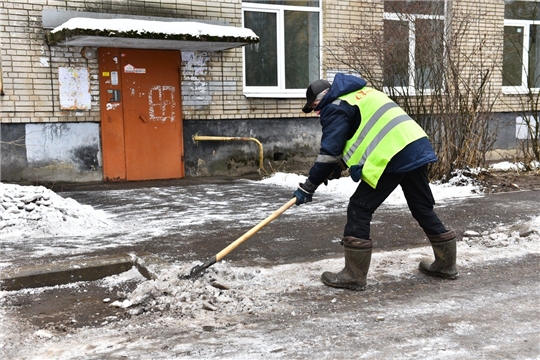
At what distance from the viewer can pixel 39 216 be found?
19.0ft

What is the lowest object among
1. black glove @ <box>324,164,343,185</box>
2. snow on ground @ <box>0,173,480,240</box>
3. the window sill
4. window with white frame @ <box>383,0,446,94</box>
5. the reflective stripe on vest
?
snow on ground @ <box>0,173,480,240</box>

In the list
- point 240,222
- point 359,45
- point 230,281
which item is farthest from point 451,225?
point 359,45

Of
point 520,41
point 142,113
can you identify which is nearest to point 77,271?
point 142,113

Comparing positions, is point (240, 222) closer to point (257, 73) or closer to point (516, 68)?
point (257, 73)

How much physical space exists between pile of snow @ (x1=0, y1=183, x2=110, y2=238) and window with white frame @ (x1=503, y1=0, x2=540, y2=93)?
11.0 m

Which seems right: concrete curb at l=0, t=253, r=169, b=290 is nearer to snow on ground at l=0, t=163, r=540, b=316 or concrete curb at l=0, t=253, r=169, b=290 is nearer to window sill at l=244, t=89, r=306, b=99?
snow on ground at l=0, t=163, r=540, b=316

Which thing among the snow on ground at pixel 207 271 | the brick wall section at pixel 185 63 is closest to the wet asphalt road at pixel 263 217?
the snow on ground at pixel 207 271

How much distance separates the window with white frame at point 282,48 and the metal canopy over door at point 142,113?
1611 mm

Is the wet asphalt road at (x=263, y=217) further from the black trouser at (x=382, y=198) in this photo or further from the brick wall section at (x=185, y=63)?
the brick wall section at (x=185, y=63)

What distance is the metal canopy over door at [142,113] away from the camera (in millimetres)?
9617

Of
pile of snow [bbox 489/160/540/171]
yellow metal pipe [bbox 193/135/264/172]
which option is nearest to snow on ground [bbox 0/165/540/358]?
yellow metal pipe [bbox 193/135/264/172]

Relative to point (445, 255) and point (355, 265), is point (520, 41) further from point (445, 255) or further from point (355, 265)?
point (355, 265)

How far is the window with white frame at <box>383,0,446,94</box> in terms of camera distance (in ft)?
27.6

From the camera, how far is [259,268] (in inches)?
173
